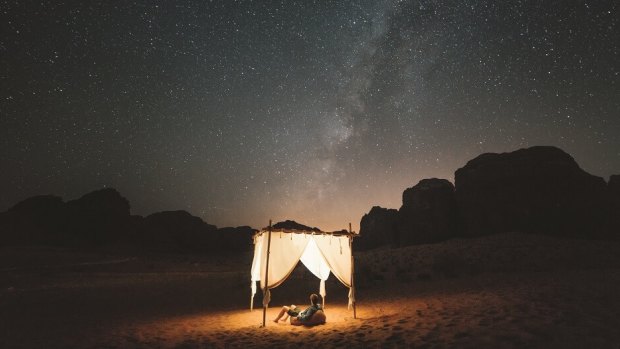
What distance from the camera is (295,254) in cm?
1045

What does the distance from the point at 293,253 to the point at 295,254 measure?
0.26 feet

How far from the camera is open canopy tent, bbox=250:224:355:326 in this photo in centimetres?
998

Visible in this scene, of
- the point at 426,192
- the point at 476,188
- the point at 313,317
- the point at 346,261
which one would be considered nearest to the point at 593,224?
the point at 476,188

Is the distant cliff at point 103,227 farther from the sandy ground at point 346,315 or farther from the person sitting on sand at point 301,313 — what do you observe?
the person sitting on sand at point 301,313

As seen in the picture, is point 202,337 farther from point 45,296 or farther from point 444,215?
point 444,215

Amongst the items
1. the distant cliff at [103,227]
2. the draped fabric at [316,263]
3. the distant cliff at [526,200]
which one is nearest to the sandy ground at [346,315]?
the draped fabric at [316,263]

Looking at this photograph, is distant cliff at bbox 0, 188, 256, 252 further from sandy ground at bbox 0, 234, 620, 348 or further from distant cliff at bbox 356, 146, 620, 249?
distant cliff at bbox 356, 146, 620, 249

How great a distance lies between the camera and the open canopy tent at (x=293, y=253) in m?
9.98

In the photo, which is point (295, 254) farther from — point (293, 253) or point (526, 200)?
point (526, 200)

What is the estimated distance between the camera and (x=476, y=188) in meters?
36.6

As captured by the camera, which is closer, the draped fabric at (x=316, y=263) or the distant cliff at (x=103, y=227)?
the draped fabric at (x=316, y=263)

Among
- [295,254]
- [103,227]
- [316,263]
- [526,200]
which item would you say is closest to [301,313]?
[295,254]

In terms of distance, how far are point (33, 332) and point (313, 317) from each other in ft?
25.5

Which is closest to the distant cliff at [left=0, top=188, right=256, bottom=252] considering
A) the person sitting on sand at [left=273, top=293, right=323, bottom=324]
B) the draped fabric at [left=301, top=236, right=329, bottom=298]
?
the draped fabric at [left=301, top=236, right=329, bottom=298]
